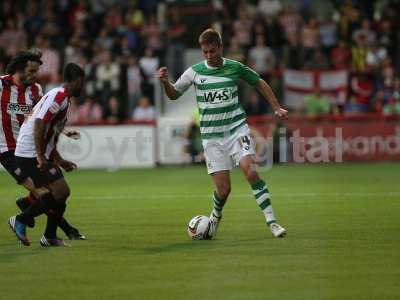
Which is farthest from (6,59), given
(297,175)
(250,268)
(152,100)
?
(250,268)

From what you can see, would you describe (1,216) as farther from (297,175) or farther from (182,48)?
(182,48)

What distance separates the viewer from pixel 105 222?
13.8m

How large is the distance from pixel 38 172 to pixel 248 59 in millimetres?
15850

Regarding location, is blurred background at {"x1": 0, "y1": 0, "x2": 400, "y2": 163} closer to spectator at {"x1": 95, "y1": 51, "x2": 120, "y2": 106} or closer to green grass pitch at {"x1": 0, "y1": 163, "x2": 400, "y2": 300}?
spectator at {"x1": 95, "y1": 51, "x2": 120, "y2": 106}

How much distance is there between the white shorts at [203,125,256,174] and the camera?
1170cm

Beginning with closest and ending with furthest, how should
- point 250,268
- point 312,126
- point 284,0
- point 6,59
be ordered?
point 250,268 < point 312,126 < point 6,59 < point 284,0

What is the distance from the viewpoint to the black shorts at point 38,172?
1123 cm

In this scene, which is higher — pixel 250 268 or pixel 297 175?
pixel 250 268

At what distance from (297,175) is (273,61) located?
5887 mm

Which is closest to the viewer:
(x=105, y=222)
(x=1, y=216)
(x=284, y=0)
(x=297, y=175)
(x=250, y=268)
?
(x=250, y=268)

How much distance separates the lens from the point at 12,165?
39.7 feet

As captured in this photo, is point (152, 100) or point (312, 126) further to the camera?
point (152, 100)

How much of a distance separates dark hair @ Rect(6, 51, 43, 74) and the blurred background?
13468 millimetres

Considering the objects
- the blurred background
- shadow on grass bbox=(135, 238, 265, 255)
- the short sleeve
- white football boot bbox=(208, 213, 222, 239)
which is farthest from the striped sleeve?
the blurred background
